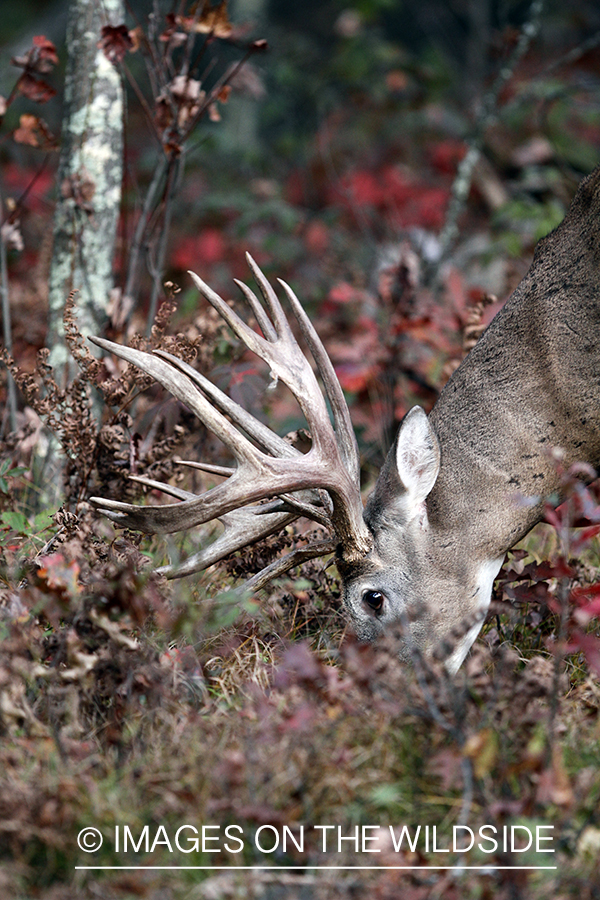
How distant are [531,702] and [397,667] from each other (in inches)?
19.6

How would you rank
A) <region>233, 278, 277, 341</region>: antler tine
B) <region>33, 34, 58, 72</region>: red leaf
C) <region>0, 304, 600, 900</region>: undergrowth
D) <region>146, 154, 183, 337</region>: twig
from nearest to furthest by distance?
1. <region>0, 304, 600, 900</region>: undergrowth
2. <region>233, 278, 277, 341</region>: antler tine
3. <region>33, 34, 58, 72</region>: red leaf
4. <region>146, 154, 183, 337</region>: twig

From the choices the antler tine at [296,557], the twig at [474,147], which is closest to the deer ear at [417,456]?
the antler tine at [296,557]

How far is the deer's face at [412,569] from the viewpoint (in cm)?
334

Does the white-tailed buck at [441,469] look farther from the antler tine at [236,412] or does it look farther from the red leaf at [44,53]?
the red leaf at [44,53]

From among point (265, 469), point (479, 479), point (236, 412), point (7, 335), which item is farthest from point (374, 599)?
point (7, 335)

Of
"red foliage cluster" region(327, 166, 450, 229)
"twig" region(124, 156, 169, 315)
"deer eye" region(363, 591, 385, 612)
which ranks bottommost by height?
"deer eye" region(363, 591, 385, 612)

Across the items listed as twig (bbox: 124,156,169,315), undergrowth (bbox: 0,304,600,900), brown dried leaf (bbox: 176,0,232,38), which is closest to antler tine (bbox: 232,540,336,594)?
undergrowth (bbox: 0,304,600,900)

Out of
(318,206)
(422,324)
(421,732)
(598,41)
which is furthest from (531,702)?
(318,206)

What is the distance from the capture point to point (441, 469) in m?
3.46

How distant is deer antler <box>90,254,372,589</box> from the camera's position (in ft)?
9.95

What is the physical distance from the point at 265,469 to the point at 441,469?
0.79m

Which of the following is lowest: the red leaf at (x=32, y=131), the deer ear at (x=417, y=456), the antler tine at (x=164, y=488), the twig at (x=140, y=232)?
the antler tine at (x=164, y=488)

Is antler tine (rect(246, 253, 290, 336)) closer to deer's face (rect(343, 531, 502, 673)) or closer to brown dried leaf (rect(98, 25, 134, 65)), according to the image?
deer's face (rect(343, 531, 502, 673))

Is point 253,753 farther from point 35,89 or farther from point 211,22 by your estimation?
point 211,22
